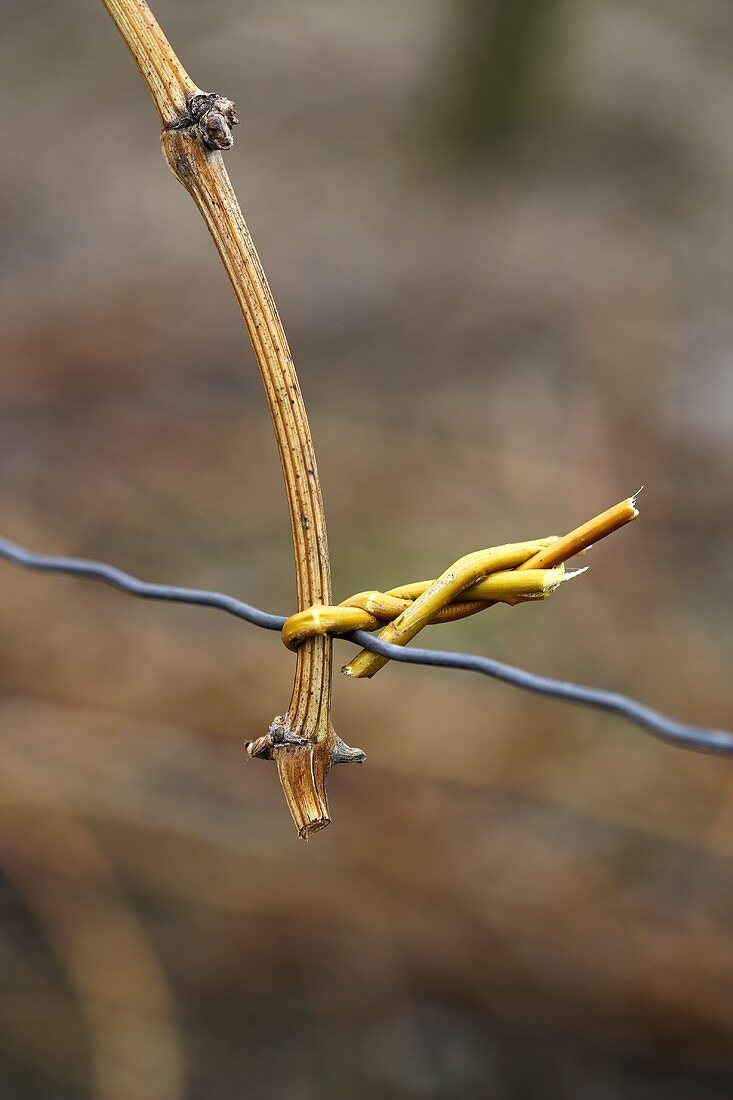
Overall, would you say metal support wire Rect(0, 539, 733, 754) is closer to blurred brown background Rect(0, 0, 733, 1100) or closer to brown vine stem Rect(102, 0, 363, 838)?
brown vine stem Rect(102, 0, 363, 838)

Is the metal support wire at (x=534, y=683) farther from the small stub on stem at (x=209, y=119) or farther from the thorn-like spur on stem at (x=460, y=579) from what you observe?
→ the small stub on stem at (x=209, y=119)

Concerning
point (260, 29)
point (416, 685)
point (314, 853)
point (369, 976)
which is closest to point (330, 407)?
point (416, 685)

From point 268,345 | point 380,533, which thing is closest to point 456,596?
point 268,345

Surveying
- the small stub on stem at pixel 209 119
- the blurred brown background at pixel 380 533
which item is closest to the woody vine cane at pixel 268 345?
the small stub on stem at pixel 209 119

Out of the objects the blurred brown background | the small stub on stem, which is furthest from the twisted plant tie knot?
the blurred brown background

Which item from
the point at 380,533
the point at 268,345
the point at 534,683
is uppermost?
the point at 380,533

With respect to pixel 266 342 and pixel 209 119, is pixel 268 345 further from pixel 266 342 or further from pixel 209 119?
pixel 209 119

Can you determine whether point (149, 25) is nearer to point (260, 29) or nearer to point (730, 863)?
point (730, 863)
